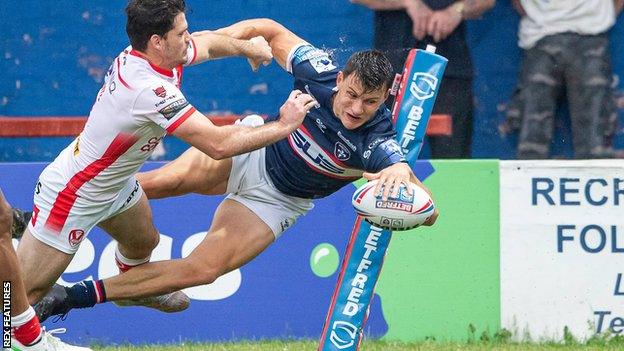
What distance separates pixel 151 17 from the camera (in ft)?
25.7

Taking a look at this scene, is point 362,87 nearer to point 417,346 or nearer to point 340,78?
point 340,78

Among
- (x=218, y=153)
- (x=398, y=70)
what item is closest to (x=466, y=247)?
(x=398, y=70)

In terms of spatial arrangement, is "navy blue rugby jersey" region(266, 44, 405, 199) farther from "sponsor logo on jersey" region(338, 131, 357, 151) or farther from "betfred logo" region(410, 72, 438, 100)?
"betfred logo" region(410, 72, 438, 100)

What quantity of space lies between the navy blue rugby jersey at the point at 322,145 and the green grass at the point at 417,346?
40.8 inches

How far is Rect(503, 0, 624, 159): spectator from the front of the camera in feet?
34.3

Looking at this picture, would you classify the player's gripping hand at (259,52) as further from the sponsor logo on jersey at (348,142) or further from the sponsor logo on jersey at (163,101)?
the sponsor logo on jersey at (163,101)

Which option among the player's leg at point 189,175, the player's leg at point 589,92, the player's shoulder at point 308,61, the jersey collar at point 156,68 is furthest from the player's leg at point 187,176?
the player's leg at point 589,92

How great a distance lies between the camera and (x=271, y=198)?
8.85 metres

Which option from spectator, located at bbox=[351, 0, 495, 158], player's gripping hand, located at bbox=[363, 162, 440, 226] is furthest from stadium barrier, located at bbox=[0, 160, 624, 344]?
player's gripping hand, located at bbox=[363, 162, 440, 226]

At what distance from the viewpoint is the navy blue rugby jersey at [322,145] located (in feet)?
27.7

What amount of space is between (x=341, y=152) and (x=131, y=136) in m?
1.23

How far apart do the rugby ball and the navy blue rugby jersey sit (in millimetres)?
359

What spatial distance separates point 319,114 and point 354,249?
803 millimetres

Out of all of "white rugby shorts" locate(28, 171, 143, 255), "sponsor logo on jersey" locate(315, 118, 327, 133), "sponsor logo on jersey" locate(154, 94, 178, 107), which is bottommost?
"white rugby shorts" locate(28, 171, 143, 255)
